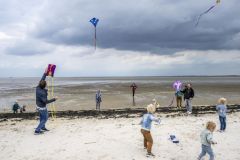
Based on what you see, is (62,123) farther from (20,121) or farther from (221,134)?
(221,134)

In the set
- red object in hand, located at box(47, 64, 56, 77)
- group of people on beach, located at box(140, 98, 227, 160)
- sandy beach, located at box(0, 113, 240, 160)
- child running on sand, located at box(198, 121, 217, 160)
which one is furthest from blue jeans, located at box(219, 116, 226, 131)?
red object in hand, located at box(47, 64, 56, 77)

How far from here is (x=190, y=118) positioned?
14.6m

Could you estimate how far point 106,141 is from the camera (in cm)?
1042

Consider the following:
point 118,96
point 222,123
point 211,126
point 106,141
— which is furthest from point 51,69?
point 118,96

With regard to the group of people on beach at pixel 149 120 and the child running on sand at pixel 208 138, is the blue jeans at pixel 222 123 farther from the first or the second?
the child running on sand at pixel 208 138

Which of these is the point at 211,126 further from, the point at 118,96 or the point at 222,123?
the point at 118,96

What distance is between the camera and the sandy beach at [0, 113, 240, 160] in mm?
9172

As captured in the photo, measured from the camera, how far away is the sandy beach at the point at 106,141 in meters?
9.17

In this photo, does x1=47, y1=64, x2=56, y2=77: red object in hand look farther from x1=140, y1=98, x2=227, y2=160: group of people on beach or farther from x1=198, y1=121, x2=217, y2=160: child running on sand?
x1=198, y1=121, x2=217, y2=160: child running on sand

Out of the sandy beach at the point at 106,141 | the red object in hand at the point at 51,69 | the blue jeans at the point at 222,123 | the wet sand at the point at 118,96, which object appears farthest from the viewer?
the wet sand at the point at 118,96

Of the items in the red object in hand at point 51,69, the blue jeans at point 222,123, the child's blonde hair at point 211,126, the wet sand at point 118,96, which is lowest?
the wet sand at point 118,96

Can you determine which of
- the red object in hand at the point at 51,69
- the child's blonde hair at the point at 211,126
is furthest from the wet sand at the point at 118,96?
the child's blonde hair at the point at 211,126

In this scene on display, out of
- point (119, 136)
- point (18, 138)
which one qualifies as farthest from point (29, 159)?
point (119, 136)

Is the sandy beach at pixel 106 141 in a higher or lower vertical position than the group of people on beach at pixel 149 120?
lower
